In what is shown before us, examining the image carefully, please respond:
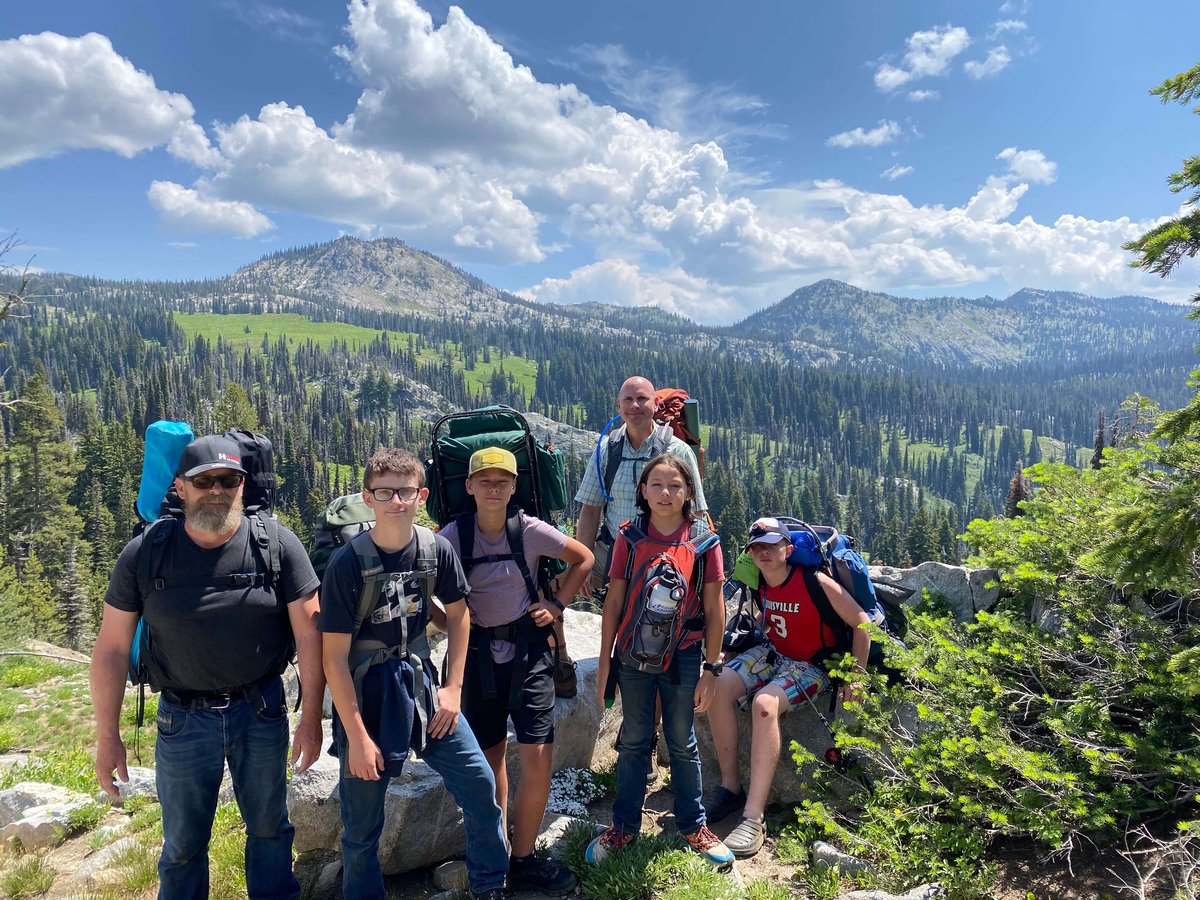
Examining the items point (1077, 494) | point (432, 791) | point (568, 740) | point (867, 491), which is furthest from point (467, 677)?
point (867, 491)

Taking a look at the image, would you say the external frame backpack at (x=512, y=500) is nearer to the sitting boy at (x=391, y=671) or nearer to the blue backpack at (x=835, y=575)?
the sitting boy at (x=391, y=671)

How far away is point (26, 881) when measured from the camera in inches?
215

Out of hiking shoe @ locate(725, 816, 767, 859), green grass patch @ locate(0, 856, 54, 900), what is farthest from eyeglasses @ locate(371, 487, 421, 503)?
green grass patch @ locate(0, 856, 54, 900)

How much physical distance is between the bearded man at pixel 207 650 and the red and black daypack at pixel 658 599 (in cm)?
214

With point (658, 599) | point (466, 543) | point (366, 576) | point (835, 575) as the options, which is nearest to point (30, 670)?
point (466, 543)

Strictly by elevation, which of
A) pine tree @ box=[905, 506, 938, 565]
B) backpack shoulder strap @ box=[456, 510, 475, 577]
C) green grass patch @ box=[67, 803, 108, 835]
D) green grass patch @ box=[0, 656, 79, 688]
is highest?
backpack shoulder strap @ box=[456, 510, 475, 577]

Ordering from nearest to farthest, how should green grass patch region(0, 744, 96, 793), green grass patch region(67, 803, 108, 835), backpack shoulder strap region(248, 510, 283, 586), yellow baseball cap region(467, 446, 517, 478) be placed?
backpack shoulder strap region(248, 510, 283, 586), yellow baseball cap region(467, 446, 517, 478), green grass patch region(67, 803, 108, 835), green grass patch region(0, 744, 96, 793)

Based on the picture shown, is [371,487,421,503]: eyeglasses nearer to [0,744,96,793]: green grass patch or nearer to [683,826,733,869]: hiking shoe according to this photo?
[683,826,733,869]: hiking shoe

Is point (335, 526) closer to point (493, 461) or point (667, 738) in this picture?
point (493, 461)

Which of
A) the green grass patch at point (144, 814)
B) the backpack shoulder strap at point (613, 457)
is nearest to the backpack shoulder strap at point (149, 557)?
the backpack shoulder strap at point (613, 457)

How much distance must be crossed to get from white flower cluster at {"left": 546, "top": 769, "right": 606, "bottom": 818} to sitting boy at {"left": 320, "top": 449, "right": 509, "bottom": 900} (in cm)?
191

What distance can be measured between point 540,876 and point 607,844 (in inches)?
21.1

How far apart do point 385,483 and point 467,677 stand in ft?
5.72

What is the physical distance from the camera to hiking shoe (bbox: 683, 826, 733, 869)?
4.67 meters
